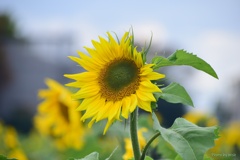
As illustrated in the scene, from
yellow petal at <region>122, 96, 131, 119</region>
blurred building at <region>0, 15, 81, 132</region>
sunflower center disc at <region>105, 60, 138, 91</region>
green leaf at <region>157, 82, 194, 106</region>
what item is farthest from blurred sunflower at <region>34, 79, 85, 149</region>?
blurred building at <region>0, 15, 81, 132</region>

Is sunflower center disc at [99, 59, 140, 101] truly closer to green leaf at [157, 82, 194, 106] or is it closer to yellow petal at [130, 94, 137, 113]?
yellow petal at [130, 94, 137, 113]

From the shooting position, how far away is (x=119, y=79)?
1.71 metres

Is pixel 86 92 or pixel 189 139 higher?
pixel 189 139

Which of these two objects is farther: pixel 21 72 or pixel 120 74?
pixel 21 72

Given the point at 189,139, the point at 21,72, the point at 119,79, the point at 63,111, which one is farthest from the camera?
the point at 21,72

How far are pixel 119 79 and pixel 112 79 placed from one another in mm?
26

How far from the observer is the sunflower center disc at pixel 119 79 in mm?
1608

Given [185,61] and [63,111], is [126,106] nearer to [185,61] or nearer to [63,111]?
[185,61]

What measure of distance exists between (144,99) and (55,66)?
2772cm

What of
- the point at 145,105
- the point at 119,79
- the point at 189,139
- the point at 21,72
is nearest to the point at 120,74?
the point at 119,79

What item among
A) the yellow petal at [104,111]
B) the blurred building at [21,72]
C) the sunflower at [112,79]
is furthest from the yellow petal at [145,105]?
the blurred building at [21,72]

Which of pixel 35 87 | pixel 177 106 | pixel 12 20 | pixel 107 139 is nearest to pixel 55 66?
pixel 35 87

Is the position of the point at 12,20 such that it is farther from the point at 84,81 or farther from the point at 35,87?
the point at 84,81

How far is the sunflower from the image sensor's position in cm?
152
